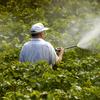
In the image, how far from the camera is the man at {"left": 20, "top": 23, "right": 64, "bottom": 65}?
23.7ft

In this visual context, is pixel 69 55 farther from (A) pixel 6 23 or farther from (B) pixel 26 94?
(A) pixel 6 23

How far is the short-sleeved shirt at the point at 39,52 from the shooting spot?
7234 mm

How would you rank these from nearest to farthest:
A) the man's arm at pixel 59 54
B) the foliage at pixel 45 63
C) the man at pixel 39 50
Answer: the foliage at pixel 45 63 < the man at pixel 39 50 < the man's arm at pixel 59 54

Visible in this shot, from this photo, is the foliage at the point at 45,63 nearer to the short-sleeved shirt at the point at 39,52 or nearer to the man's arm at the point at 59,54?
the man's arm at the point at 59,54

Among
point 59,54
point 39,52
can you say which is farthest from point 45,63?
point 59,54

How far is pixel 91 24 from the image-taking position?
11695 millimetres

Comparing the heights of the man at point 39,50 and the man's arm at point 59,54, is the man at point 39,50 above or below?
above

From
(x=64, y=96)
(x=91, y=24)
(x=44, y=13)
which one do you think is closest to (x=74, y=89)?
(x=64, y=96)

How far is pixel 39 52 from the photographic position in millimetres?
7254

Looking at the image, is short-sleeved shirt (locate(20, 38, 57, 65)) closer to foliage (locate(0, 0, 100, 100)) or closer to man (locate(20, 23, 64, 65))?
man (locate(20, 23, 64, 65))

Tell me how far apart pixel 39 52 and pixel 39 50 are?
0.11ft

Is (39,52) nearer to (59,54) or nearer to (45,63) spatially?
(59,54)

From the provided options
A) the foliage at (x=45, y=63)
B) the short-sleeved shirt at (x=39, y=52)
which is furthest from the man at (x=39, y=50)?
the foliage at (x=45, y=63)

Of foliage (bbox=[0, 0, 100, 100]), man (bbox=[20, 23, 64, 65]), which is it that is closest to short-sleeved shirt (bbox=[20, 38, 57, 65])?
man (bbox=[20, 23, 64, 65])
